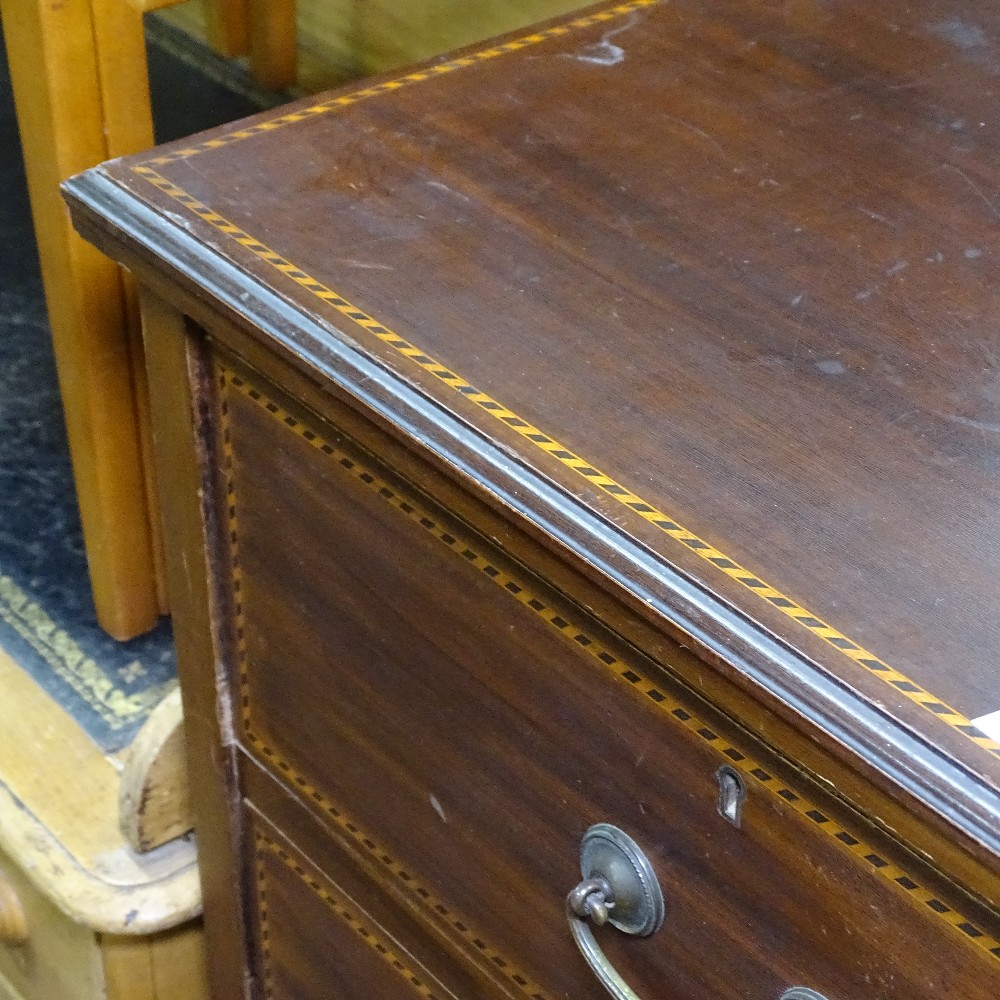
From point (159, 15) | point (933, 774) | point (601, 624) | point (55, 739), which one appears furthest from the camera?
point (159, 15)

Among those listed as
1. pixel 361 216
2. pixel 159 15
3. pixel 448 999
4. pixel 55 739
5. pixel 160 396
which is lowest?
pixel 55 739

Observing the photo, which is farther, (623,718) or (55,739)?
(55,739)

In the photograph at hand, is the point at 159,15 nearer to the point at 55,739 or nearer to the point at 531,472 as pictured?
the point at 55,739

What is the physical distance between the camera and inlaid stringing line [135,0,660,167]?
0.64m

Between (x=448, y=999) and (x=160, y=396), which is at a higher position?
(x=160, y=396)

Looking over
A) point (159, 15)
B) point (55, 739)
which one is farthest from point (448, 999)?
point (159, 15)

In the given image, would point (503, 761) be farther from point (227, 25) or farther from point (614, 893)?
point (227, 25)

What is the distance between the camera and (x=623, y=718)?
1.68ft

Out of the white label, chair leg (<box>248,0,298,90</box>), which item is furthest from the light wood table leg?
chair leg (<box>248,0,298,90</box>)

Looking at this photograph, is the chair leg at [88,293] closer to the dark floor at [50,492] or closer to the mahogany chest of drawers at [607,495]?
the dark floor at [50,492]

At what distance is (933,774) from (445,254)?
0.29 meters

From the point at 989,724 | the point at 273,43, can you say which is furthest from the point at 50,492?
the point at 989,724

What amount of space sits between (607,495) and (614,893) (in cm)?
16

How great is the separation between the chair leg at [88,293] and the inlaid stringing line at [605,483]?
0.74 feet
